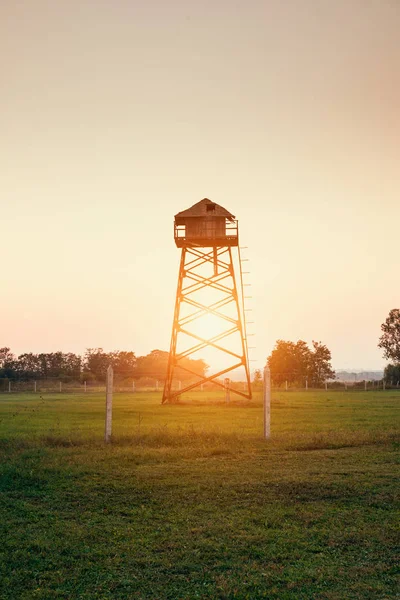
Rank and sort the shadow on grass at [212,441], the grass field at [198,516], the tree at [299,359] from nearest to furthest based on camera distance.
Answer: the grass field at [198,516]
the shadow on grass at [212,441]
the tree at [299,359]

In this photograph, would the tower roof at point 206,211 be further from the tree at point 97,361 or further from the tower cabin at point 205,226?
the tree at point 97,361

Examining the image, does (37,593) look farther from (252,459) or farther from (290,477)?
(252,459)

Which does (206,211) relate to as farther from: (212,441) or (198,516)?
(198,516)

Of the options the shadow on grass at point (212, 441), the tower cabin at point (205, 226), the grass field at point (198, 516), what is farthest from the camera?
the tower cabin at point (205, 226)

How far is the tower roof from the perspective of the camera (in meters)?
32.7

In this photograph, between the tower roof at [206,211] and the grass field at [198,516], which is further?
the tower roof at [206,211]

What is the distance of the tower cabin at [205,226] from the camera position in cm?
3241

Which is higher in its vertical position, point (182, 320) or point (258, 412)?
point (182, 320)

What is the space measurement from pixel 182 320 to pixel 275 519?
2218cm

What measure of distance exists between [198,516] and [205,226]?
2472 cm

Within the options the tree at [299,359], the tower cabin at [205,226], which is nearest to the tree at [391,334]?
the tree at [299,359]

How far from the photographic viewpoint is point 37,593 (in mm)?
6215

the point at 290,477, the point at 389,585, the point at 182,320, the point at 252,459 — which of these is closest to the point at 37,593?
the point at 389,585

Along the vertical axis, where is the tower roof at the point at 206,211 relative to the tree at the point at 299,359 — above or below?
above
